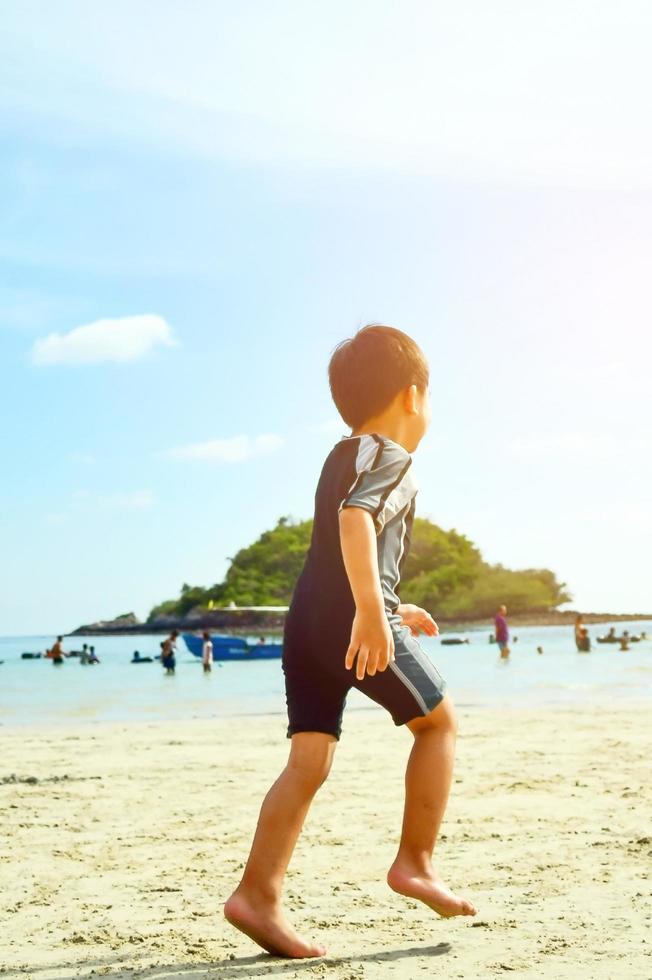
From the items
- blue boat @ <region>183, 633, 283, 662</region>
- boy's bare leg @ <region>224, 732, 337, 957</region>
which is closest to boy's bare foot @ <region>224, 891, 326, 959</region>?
boy's bare leg @ <region>224, 732, 337, 957</region>

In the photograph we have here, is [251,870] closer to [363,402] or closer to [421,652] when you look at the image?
[421,652]

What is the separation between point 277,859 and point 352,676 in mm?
577

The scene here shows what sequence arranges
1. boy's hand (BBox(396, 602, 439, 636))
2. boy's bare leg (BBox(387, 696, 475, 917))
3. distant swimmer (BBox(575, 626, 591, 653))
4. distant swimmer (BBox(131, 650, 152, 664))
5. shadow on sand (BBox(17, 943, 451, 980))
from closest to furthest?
shadow on sand (BBox(17, 943, 451, 980)) < boy's bare leg (BBox(387, 696, 475, 917)) < boy's hand (BBox(396, 602, 439, 636)) < distant swimmer (BBox(575, 626, 591, 653)) < distant swimmer (BBox(131, 650, 152, 664))

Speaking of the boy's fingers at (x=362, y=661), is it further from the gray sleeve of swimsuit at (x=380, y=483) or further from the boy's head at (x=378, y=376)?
the boy's head at (x=378, y=376)

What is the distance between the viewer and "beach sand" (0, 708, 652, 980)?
2961mm

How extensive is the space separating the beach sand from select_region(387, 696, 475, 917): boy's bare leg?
22 cm

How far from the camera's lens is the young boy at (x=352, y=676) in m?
2.91

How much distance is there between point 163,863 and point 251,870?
163 centimetres

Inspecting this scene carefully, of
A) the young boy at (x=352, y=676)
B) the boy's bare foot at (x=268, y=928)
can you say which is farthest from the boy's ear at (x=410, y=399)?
the boy's bare foot at (x=268, y=928)

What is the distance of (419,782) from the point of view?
306 centimetres

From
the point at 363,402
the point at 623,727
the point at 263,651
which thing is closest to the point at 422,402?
the point at 363,402

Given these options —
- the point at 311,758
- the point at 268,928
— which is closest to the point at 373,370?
the point at 311,758

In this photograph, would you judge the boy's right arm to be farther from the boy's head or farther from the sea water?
the sea water

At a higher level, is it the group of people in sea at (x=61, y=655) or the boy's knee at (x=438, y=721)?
the boy's knee at (x=438, y=721)
